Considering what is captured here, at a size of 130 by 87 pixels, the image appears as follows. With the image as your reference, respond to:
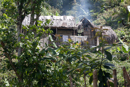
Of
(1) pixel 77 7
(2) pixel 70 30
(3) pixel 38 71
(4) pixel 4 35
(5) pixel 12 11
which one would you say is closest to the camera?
(3) pixel 38 71

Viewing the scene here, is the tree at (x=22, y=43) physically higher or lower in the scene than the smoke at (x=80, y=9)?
lower

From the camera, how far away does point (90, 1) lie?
23.4 metres

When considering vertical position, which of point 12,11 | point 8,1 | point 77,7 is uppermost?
point 77,7

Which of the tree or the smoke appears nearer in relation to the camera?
the tree

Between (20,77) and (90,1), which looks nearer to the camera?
(20,77)

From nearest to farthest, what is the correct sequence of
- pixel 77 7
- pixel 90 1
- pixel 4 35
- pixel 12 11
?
pixel 4 35 < pixel 12 11 < pixel 90 1 < pixel 77 7

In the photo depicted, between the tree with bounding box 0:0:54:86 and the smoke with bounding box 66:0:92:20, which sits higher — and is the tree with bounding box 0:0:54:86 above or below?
below

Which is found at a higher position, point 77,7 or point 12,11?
point 77,7

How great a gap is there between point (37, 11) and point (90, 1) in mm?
22950

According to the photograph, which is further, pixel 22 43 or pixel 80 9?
pixel 80 9

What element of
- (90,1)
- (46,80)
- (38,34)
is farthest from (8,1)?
(90,1)

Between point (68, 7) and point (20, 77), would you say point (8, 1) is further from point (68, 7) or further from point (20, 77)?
point (68, 7)

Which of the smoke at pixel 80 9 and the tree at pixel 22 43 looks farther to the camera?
the smoke at pixel 80 9

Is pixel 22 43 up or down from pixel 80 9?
down
